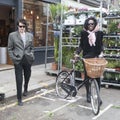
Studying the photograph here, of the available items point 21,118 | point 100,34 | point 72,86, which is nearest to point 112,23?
point 100,34

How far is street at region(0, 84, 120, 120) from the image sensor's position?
5797mm

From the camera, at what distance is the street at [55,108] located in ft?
19.0

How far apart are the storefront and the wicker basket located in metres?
5.74

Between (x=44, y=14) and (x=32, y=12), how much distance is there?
2.72ft

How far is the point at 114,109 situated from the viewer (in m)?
6.38

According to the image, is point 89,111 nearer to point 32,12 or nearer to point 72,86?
point 72,86

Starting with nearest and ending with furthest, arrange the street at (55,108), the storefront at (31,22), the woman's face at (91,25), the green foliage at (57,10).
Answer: the street at (55,108) → the woman's face at (91,25) → the green foliage at (57,10) → the storefront at (31,22)

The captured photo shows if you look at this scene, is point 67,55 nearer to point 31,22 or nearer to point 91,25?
point 31,22

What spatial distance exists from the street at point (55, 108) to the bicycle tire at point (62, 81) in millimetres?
138

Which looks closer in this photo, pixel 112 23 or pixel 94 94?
pixel 94 94

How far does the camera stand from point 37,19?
1238 centimetres

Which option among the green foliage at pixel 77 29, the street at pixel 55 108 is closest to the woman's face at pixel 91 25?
the street at pixel 55 108

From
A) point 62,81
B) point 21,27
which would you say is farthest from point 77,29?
point 21,27

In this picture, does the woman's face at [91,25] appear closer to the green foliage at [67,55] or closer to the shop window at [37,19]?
the green foliage at [67,55]
